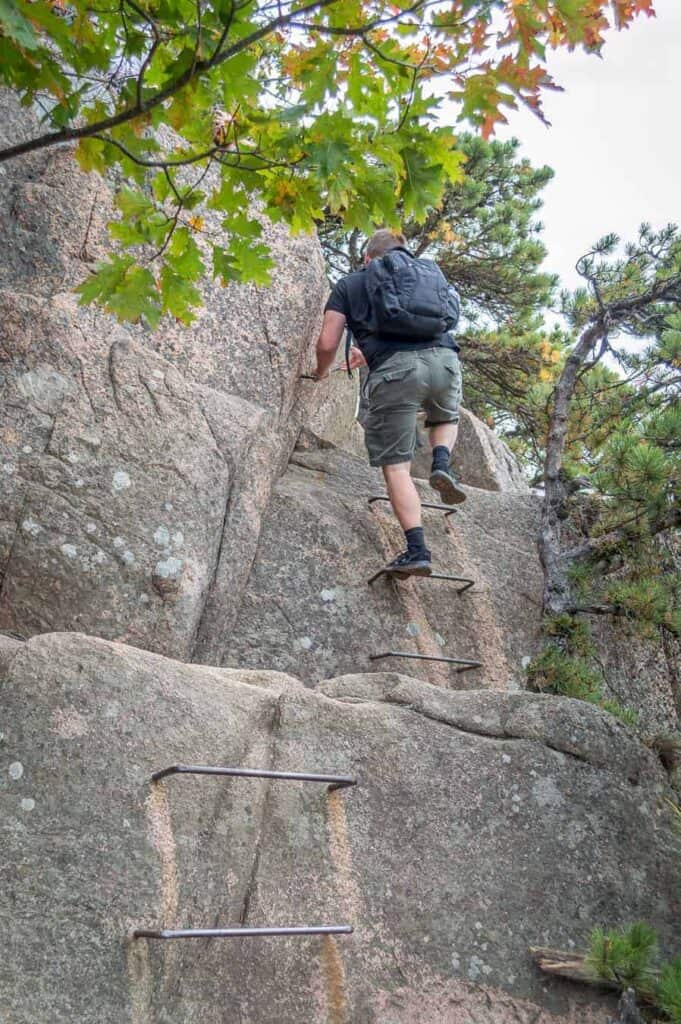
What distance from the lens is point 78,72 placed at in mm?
3980

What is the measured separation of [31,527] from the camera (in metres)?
5.21

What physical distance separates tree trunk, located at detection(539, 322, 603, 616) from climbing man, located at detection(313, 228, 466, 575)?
100cm

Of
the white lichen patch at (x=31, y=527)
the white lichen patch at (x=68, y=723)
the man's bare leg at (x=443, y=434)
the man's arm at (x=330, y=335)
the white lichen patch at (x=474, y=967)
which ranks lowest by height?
the white lichen patch at (x=474, y=967)

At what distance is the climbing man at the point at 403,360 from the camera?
19.9 feet

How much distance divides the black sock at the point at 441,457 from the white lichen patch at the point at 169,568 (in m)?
1.71

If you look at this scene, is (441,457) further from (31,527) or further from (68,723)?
(68,723)

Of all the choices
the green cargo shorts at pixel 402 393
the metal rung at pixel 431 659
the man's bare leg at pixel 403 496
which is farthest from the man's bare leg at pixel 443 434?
the metal rung at pixel 431 659

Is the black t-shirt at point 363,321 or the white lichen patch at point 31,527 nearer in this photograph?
the white lichen patch at point 31,527

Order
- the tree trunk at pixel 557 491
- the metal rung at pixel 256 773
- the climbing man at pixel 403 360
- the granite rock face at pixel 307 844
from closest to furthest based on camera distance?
the granite rock face at pixel 307 844, the metal rung at pixel 256 773, the climbing man at pixel 403 360, the tree trunk at pixel 557 491

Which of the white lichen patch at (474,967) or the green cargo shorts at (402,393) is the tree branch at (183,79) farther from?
the white lichen patch at (474,967)

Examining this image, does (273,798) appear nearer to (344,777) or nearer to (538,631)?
(344,777)

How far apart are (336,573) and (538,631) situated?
1.44m

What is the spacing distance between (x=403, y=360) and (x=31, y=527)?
94.5 inches

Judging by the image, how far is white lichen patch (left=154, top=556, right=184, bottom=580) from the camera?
5367mm
